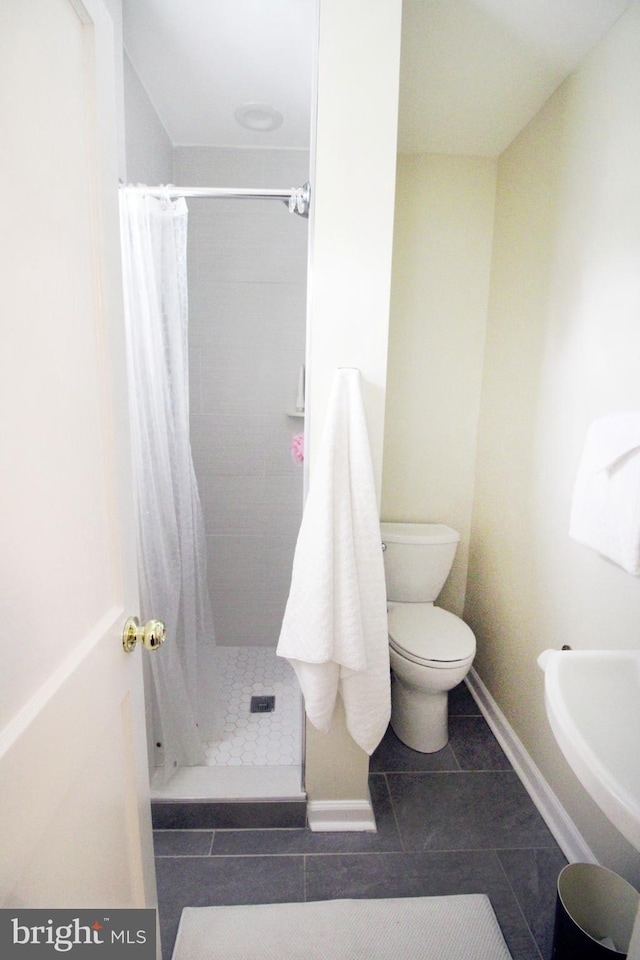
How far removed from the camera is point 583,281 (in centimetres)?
144

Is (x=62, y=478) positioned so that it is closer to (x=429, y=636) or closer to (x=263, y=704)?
(x=429, y=636)

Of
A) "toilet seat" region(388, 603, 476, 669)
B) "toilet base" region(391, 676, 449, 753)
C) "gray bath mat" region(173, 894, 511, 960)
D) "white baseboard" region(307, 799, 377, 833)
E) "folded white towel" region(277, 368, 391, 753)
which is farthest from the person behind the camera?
"toilet base" region(391, 676, 449, 753)

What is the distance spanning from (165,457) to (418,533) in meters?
1.21

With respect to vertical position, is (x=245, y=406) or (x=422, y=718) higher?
(x=245, y=406)

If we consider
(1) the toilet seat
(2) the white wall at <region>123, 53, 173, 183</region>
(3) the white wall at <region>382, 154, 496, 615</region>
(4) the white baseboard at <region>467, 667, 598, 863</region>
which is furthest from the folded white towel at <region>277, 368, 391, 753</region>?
(2) the white wall at <region>123, 53, 173, 183</region>

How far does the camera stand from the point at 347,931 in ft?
3.85

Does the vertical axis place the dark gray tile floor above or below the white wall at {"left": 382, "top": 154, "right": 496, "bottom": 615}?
below

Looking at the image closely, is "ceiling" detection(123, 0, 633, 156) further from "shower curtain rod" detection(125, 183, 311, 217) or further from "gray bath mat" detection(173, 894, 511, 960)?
"gray bath mat" detection(173, 894, 511, 960)

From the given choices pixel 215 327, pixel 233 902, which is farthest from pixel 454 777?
pixel 215 327

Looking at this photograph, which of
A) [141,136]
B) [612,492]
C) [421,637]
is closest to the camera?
[612,492]

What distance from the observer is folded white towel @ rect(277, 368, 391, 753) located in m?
1.24

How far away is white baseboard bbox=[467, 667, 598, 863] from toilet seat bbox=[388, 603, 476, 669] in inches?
16.6

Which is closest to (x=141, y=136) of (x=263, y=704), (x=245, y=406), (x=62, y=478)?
(x=245, y=406)

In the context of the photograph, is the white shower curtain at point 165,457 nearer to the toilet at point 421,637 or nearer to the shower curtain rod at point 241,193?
the shower curtain rod at point 241,193
